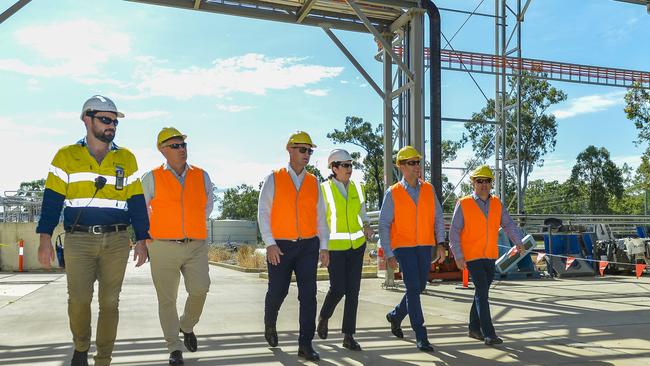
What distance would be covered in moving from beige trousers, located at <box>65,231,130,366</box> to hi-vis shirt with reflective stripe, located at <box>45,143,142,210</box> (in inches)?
9.8

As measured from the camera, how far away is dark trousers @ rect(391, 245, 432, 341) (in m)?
5.80

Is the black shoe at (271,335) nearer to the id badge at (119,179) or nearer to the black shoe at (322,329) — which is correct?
the black shoe at (322,329)

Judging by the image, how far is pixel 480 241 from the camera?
20.3ft

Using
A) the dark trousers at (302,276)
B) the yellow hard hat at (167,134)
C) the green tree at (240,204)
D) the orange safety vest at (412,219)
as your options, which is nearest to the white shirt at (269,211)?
the dark trousers at (302,276)

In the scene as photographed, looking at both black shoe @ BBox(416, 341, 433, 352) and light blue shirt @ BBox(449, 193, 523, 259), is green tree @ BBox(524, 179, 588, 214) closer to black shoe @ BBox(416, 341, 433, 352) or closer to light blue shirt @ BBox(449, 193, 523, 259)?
light blue shirt @ BBox(449, 193, 523, 259)

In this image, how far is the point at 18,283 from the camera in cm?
1459

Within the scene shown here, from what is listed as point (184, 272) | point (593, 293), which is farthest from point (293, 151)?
point (593, 293)

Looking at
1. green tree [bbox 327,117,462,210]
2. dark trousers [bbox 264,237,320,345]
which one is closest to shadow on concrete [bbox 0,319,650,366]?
dark trousers [bbox 264,237,320,345]

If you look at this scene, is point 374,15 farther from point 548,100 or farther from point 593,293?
point 548,100

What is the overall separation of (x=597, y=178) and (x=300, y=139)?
5800cm

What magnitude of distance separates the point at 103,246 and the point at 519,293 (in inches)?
336

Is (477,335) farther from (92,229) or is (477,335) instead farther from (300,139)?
(92,229)

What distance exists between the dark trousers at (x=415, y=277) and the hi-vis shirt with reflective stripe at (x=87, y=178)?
2.71m

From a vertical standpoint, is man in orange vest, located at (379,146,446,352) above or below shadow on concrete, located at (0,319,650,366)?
above
